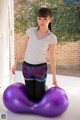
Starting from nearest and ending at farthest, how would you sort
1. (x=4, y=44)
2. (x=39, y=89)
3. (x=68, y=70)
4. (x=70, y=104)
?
(x=39, y=89)
(x=70, y=104)
(x=4, y=44)
(x=68, y=70)

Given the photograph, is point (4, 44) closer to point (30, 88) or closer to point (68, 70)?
point (30, 88)

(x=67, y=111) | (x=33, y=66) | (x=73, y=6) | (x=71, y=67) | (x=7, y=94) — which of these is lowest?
(x=71, y=67)

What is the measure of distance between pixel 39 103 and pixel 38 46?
593 mm

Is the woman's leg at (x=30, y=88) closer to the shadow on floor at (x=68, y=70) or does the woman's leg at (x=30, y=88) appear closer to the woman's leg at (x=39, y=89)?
the woman's leg at (x=39, y=89)

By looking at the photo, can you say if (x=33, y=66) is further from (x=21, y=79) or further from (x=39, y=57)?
(x=21, y=79)

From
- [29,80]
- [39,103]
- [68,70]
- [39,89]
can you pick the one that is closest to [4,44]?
[29,80]

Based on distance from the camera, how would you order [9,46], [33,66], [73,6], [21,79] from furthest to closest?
[73,6]
[21,79]
[9,46]
[33,66]

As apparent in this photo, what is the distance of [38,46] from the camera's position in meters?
2.56

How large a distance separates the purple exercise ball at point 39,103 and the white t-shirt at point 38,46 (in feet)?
1.15

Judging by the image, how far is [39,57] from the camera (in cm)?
258

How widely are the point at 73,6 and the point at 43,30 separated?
8.74ft

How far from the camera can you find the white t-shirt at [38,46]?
2.56 m

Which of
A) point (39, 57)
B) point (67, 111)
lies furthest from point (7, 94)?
point (67, 111)

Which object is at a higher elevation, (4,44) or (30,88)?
(4,44)
